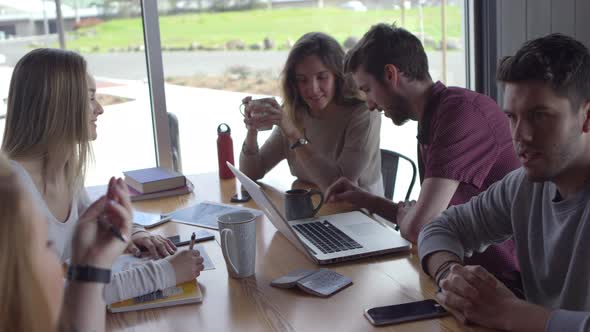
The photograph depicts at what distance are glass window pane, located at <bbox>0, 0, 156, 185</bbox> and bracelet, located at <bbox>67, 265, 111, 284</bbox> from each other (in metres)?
1.09

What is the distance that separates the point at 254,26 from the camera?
25.8 feet

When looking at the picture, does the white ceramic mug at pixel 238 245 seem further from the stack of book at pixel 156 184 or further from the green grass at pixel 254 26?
the green grass at pixel 254 26

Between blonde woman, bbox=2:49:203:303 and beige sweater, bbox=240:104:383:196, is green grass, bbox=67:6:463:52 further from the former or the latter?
blonde woman, bbox=2:49:203:303

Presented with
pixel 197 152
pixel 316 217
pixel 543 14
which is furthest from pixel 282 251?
pixel 197 152

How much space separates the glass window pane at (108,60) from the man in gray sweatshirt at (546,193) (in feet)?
4.17

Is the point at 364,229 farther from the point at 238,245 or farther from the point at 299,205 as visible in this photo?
Answer: the point at 238,245

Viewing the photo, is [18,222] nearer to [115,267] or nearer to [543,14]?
[115,267]

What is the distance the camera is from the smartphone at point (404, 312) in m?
1.29

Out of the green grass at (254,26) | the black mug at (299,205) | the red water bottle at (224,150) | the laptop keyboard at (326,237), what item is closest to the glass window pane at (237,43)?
the green grass at (254,26)

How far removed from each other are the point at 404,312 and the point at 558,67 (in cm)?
62

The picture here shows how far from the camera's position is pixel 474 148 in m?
1.87

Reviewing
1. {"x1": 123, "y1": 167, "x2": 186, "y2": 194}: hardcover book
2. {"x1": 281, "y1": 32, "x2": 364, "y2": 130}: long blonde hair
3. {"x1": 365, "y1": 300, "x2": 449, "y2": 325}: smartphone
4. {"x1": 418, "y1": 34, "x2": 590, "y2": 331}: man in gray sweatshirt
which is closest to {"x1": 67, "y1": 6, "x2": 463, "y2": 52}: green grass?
{"x1": 281, "y1": 32, "x2": 364, "y2": 130}: long blonde hair

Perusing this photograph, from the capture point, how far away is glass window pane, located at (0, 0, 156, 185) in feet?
11.3

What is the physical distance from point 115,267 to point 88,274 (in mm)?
676
